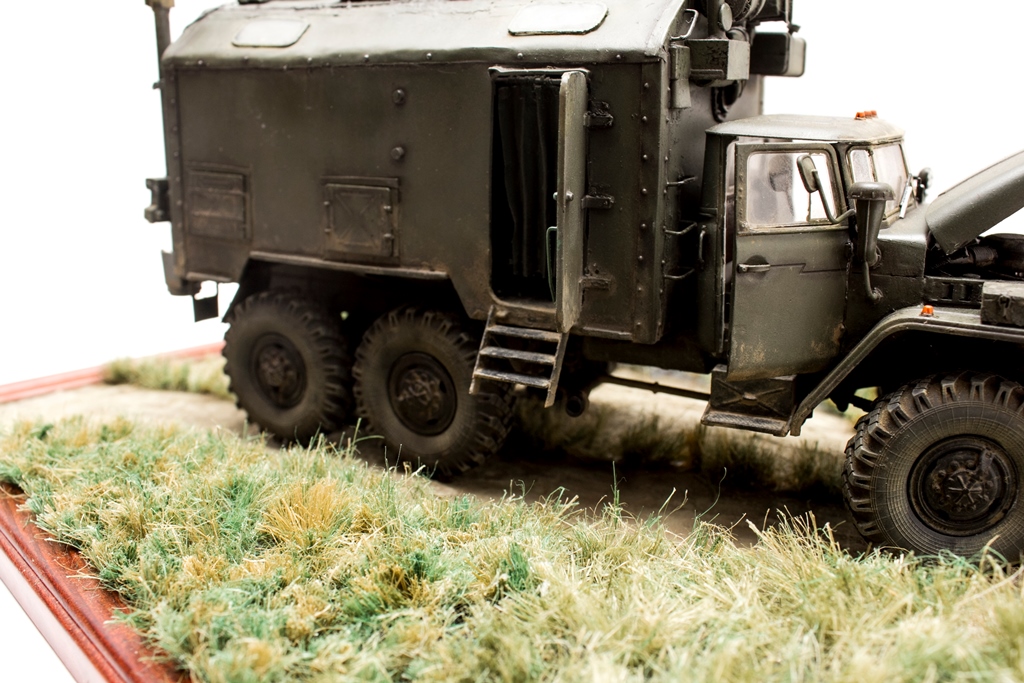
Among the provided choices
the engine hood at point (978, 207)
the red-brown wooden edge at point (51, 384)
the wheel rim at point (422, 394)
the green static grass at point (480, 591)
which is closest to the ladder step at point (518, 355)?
the wheel rim at point (422, 394)

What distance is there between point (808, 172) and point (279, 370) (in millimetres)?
4025

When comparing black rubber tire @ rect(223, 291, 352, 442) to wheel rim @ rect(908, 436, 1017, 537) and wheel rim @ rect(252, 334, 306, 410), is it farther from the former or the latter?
wheel rim @ rect(908, 436, 1017, 537)

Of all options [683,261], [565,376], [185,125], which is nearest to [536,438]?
[565,376]

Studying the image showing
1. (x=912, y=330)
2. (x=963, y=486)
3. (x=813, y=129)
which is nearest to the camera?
(x=963, y=486)

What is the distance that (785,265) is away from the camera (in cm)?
573

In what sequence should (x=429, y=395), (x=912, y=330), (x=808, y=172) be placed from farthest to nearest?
(x=429, y=395) < (x=808, y=172) < (x=912, y=330)

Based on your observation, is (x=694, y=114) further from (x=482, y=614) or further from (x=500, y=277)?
(x=482, y=614)

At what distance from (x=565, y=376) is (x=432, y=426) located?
0.96 m

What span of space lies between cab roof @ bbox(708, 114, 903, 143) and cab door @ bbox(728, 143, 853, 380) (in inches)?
4.6

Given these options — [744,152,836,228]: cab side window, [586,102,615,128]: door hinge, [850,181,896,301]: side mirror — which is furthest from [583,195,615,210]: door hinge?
[850,181,896,301]: side mirror

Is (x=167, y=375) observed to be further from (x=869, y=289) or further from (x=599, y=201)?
(x=869, y=289)

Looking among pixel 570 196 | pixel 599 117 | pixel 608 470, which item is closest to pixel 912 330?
pixel 570 196

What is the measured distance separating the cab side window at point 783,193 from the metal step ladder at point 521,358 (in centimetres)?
138

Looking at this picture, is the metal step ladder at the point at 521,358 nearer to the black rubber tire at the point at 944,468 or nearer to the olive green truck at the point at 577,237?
the olive green truck at the point at 577,237
